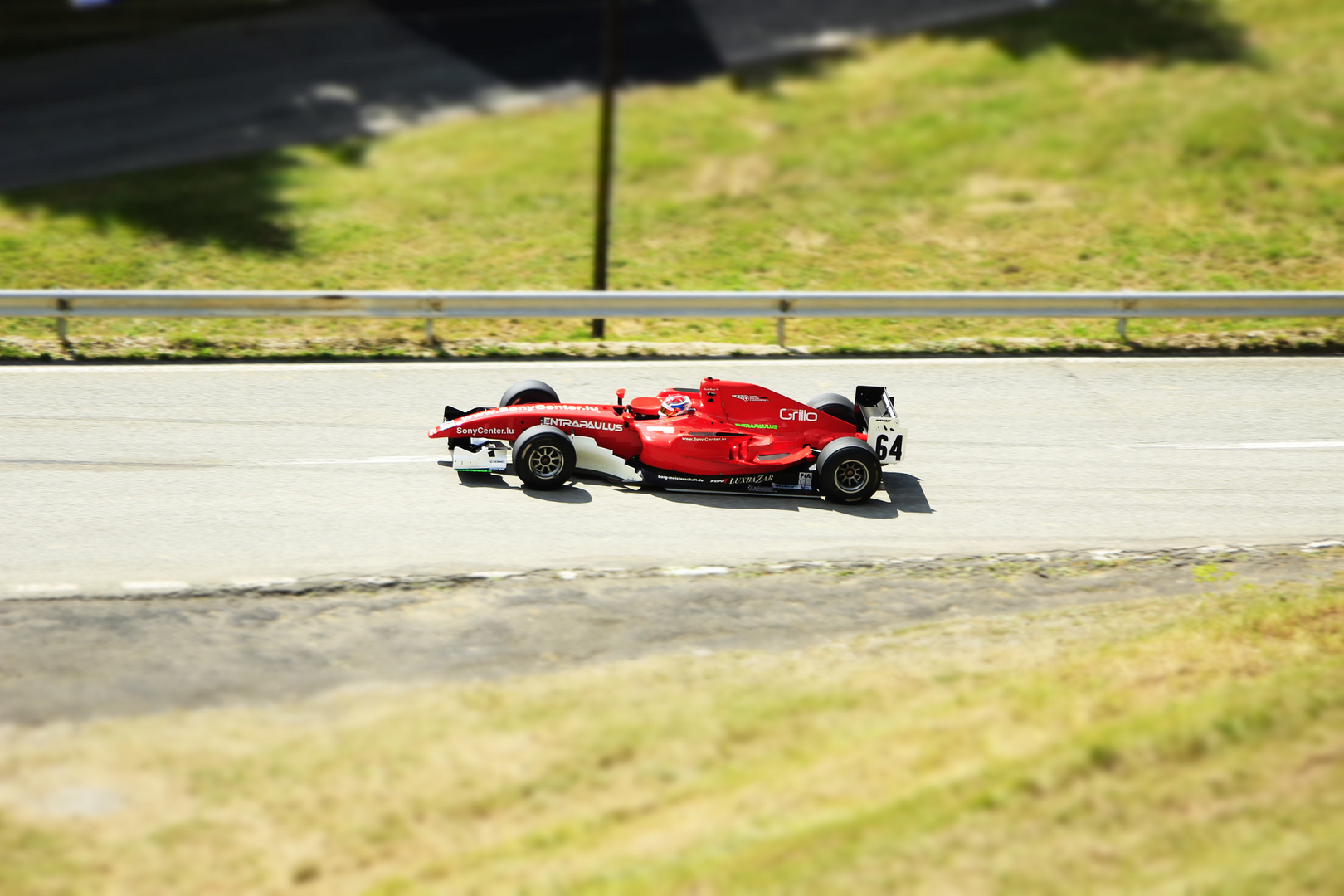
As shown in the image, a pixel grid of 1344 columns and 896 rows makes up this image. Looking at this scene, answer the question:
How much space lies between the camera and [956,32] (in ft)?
97.2

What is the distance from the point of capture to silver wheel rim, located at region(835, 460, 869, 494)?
11.9 metres

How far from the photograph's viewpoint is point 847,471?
39.0ft

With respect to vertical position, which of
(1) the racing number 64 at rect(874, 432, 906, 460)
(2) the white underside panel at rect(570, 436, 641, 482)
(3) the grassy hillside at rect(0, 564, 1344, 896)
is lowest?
(3) the grassy hillside at rect(0, 564, 1344, 896)

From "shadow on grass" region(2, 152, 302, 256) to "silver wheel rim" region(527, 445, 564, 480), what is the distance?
34.8ft

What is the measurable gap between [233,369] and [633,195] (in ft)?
33.2

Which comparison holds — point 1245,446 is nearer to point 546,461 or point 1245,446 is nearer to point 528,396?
point 546,461

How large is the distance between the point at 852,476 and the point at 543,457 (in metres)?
2.81

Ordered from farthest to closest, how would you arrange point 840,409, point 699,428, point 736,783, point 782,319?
point 782,319 → point 840,409 → point 699,428 → point 736,783

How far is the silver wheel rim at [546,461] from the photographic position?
11781 millimetres

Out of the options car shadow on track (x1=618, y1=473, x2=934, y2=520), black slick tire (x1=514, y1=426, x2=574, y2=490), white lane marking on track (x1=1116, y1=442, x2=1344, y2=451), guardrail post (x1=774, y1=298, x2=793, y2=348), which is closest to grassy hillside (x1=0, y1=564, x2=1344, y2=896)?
car shadow on track (x1=618, y1=473, x2=934, y2=520)

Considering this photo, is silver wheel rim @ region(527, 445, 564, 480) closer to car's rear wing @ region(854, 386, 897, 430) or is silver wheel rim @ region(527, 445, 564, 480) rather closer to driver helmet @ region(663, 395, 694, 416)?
driver helmet @ region(663, 395, 694, 416)

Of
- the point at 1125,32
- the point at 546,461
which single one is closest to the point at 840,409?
the point at 546,461

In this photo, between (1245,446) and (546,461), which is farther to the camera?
(1245,446)

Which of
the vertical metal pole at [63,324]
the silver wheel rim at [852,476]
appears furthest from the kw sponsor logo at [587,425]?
the vertical metal pole at [63,324]
